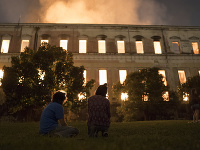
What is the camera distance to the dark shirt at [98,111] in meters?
4.82

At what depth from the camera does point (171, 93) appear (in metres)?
20.0

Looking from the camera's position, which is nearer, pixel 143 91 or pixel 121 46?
pixel 143 91

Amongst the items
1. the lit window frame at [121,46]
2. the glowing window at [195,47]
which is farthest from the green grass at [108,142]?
the glowing window at [195,47]

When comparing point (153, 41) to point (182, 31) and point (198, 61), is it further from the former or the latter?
point (198, 61)

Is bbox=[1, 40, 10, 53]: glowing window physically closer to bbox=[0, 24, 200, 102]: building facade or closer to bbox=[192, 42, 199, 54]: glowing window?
bbox=[0, 24, 200, 102]: building facade

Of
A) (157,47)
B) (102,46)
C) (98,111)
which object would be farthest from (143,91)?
(98,111)

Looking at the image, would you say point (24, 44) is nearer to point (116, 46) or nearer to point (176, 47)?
point (116, 46)

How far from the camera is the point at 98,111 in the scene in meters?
4.89

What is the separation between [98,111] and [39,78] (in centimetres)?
1012

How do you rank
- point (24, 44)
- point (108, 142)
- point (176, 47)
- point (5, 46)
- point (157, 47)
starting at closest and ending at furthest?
1. point (108, 142)
2. point (5, 46)
3. point (24, 44)
4. point (157, 47)
5. point (176, 47)

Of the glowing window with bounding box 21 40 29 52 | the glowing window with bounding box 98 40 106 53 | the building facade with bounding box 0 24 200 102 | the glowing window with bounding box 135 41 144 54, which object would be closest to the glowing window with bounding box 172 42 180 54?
the building facade with bounding box 0 24 200 102

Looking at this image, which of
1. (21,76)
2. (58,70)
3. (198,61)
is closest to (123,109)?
(58,70)

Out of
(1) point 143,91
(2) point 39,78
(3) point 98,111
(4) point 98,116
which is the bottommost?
(4) point 98,116

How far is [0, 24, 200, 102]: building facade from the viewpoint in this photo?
2367cm
